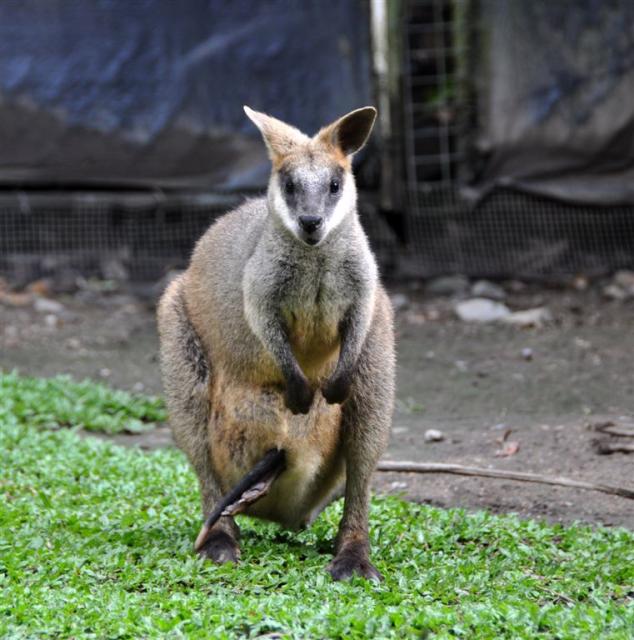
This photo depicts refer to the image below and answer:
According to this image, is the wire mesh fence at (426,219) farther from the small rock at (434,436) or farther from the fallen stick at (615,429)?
the fallen stick at (615,429)

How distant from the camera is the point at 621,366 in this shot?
8047 millimetres

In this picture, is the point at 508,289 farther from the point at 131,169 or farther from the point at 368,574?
the point at 368,574

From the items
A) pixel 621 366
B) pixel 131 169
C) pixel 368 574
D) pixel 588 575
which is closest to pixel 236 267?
pixel 368 574

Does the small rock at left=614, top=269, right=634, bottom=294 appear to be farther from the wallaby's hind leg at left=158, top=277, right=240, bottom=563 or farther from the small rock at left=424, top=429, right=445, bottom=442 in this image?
the wallaby's hind leg at left=158, top=277, right=240, bottom=563

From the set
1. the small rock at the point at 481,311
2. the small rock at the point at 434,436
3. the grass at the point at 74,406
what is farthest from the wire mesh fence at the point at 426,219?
the small rock at the point at 434,436

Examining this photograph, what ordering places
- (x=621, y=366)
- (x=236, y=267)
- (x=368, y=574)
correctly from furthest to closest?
(x=621, y=366)
(x=236, y=267)
(x=368, y=574)

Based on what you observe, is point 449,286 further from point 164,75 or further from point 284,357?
point 284,357

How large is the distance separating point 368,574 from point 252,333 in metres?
1.04

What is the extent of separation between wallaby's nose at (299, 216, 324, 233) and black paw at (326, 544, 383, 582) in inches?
49.4

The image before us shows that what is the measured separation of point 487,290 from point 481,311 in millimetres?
484

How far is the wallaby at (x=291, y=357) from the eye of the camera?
465 centimetres

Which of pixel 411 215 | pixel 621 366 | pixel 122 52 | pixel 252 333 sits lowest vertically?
pixel 621 366

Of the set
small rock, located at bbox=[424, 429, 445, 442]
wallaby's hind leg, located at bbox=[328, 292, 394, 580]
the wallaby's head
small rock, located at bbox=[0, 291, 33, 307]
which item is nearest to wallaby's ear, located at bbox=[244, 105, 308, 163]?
the wallaby's head

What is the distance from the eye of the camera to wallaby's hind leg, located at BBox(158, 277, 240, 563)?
4.96 meters
